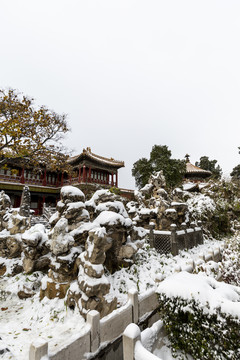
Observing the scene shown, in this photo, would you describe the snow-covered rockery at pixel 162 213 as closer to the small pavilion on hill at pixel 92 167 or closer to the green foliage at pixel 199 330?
the green foliage at pixel 199 330

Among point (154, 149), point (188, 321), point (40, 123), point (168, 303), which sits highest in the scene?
point (154, 149)

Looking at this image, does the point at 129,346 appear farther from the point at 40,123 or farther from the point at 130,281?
the point at 40,123

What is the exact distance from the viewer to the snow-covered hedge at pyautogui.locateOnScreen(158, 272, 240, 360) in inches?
89.4

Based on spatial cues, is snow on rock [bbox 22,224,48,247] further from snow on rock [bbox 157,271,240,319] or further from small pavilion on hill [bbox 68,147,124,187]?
small pavilion on hill [bbox 68,147,124,187]

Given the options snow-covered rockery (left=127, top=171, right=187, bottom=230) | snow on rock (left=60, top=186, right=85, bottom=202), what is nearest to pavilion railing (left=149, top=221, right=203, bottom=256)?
snow-covered rockery (left=127, top=171, right=187, bottom=230)

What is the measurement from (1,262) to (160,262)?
6.63 metres

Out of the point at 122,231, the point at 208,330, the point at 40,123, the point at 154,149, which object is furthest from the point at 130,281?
the point at 154,149

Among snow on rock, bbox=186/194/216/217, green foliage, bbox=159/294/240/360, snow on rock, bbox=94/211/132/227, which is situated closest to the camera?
green foliage, bbox=159/294/240/360

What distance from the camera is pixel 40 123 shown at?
25.7 feet

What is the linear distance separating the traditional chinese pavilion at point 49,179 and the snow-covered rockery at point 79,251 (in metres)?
13.6

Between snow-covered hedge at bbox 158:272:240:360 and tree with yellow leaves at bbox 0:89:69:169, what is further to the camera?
tree with yellow leaves at bbox 0:89:69:169

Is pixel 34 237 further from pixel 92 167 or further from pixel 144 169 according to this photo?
pixel 92 167

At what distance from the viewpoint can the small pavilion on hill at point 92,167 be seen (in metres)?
Result: 22.7

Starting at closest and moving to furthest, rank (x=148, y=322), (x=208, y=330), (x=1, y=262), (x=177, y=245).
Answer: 1. (x=208, y=330)
2. (x=148, y=322)
3. (x=1, y=262)
4. (x=177, y=245)
